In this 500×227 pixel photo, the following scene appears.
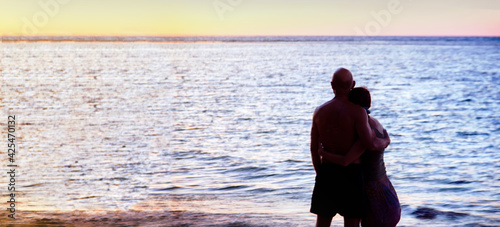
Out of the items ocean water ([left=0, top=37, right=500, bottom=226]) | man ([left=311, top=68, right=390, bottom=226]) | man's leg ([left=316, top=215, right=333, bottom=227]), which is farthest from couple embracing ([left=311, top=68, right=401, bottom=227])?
ocean water ([left=0, top=37, right=500, bottom=226])

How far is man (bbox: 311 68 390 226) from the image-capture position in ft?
15.4

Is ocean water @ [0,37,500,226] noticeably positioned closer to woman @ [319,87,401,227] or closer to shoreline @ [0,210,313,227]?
shoreline @ [0,210,313,227]

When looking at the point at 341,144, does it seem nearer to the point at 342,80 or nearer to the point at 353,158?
the point at 353,158

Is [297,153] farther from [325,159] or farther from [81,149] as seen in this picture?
[325,159]

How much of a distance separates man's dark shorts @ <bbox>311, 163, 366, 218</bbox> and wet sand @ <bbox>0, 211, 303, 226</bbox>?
2228 mm

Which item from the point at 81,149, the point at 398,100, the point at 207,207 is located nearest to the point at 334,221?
the point at 207,207

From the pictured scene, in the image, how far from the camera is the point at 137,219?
7410 mm

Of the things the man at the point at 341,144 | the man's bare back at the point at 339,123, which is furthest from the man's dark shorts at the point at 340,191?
the man's bare back at the point at 339,123

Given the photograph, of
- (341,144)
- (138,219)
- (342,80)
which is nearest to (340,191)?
(341,144)

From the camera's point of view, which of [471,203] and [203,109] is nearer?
[471,203]

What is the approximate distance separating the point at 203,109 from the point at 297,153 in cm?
1014

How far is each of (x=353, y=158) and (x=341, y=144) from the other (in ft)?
0.51

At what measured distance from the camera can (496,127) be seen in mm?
17719

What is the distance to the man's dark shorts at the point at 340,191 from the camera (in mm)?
4801
